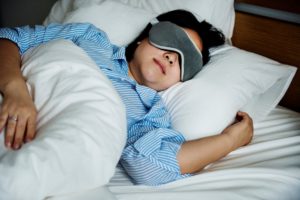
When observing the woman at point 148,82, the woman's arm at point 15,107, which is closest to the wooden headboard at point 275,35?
the woman at point 148,82

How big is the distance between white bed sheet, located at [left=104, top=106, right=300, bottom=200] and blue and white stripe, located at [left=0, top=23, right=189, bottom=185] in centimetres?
4

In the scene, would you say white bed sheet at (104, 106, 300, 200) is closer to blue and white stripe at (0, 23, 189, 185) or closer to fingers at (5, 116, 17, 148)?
blue and white stripe at (0, 23, 189, 185)

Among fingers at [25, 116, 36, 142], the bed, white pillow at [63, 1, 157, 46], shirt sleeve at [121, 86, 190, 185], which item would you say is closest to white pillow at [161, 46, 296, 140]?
the bed

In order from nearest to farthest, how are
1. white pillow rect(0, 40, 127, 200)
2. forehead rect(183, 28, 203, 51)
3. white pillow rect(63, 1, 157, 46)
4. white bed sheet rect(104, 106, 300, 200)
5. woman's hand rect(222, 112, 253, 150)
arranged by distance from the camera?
white pillow rect(0, 40, 127, 200) → white bed sheet rect(104, 106, 300, 200) → woman's hand rect(222, 112, 253, 150) → forehead rect(183, 28, 203, 51) → white pillow rect(63, 1, 157, 46)

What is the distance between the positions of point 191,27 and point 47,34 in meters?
0.48

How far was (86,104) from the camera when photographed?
2.15ft

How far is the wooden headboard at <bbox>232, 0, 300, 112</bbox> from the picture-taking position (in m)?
1.13

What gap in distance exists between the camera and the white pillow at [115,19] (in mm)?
1182

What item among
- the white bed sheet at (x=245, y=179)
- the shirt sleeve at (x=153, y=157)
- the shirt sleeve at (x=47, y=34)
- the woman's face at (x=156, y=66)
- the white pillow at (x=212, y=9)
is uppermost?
the white pillow at (x=212, y=9)

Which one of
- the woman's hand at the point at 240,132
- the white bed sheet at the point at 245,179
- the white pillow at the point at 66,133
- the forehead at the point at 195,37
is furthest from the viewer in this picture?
the forehead at the point at 195,37

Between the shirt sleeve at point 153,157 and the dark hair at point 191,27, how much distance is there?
1.18 ft

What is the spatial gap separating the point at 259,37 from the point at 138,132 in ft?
2.10

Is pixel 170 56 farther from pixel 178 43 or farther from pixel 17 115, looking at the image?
pixel 17 115

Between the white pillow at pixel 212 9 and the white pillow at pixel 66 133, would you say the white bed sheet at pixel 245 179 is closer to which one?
the white pillow at pixel 66 133
